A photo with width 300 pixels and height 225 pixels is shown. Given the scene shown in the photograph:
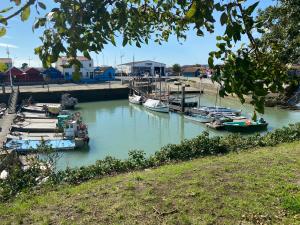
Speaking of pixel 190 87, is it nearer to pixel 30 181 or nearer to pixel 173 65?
pixel 173 65

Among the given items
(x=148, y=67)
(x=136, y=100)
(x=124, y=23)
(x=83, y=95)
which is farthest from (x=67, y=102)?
(x=148, y=67)

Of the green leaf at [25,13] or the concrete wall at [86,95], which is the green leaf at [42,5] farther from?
the concrete wall at [86,95]

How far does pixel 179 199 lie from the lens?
537cm

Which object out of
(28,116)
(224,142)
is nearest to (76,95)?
(28,116)

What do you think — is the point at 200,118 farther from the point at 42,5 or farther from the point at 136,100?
the point at 42,5

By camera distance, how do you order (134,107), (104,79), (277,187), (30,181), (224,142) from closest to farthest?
(277,187), (30,181), (224,142), (134,107), (104,79)

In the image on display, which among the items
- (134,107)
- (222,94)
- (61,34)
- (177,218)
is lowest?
(134,107)

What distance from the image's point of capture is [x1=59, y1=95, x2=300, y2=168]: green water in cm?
1855

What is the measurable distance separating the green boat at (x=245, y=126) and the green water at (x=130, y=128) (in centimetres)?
67

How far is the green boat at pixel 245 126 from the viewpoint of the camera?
77.4 feet

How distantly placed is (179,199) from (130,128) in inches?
832

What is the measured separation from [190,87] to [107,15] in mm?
51610

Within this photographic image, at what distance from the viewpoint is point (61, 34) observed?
6.40 ft

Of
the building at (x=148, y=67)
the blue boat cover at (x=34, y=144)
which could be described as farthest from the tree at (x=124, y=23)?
the building at (x=148, y=67)
